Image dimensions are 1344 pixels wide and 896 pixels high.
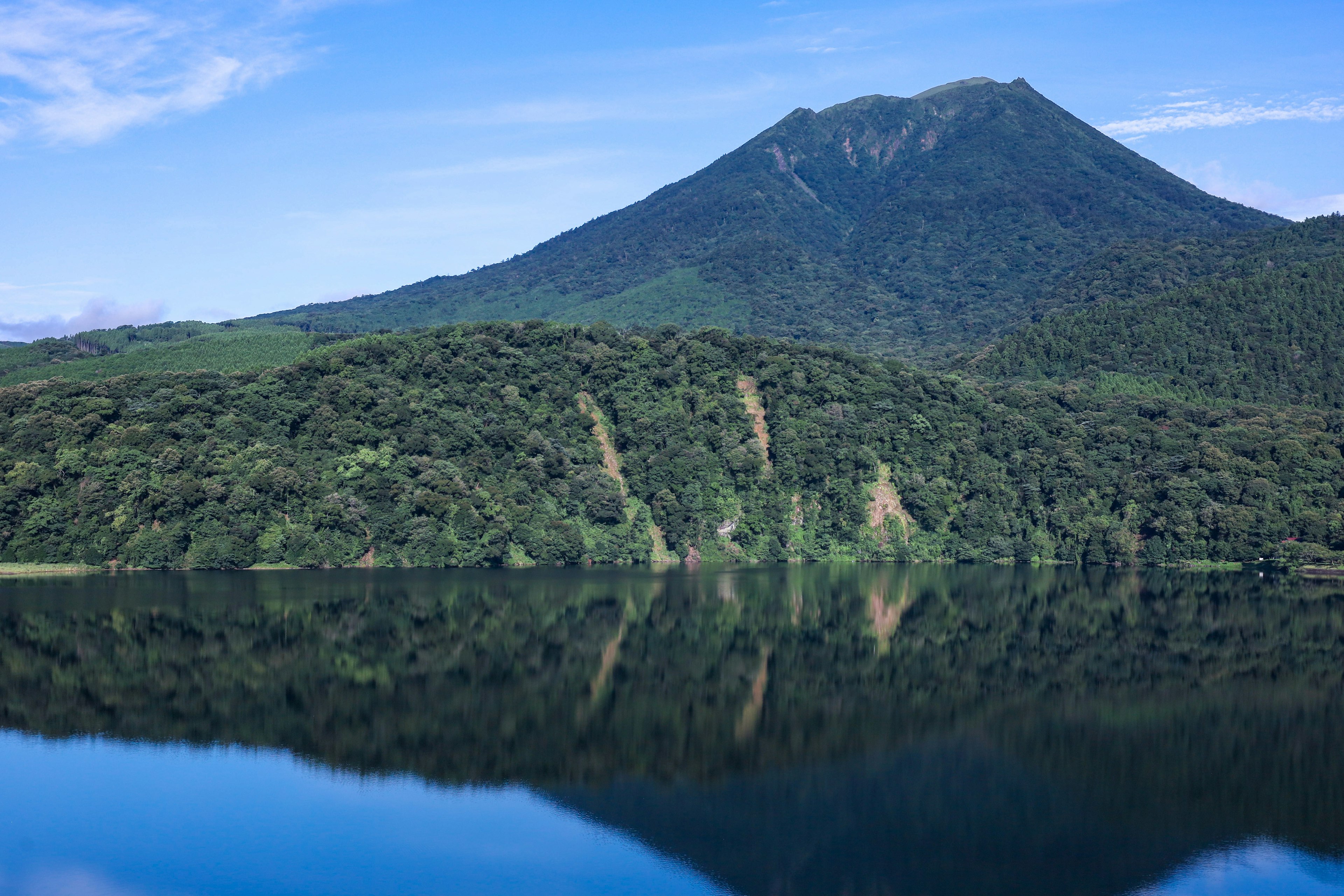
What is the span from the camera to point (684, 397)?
136 metres

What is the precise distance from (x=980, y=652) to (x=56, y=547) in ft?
249

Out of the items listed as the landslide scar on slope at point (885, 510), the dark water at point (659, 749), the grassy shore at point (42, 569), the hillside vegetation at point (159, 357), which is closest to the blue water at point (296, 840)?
the dark water at point (659, 749)

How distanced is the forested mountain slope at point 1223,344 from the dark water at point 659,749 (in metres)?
105

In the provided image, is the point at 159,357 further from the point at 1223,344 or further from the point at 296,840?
the point at 1223,344

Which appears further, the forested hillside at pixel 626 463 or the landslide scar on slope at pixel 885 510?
the landslide scar on slope at pixel 885 510

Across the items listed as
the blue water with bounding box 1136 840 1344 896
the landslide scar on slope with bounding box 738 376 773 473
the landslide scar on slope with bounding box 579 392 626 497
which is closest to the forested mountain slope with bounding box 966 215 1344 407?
the landslide scar on slope with bounding box 738 376 773 473

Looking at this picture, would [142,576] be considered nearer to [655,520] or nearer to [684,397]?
[655,520]

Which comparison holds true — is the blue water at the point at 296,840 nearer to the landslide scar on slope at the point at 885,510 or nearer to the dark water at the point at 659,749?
the dark water at the point at 659,749

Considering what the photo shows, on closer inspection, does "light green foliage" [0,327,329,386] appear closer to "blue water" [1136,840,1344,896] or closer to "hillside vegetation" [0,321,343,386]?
"hillside vegetation" [0,321,343,386]

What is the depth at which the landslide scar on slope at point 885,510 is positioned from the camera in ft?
419

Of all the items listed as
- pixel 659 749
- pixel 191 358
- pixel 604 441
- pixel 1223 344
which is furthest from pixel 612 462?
pixel 1223 344

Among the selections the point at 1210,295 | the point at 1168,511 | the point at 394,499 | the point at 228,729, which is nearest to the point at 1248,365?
the point at 1210,295

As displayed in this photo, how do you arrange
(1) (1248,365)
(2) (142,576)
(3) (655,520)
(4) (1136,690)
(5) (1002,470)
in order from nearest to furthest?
1. (4) (1136,690)
2. (2) (142,576)
3. (3) (655,520)
4. (5) (1002,470)
5. (1) (1248,365)

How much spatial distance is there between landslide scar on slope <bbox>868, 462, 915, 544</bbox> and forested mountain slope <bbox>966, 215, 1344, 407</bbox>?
59.3m
